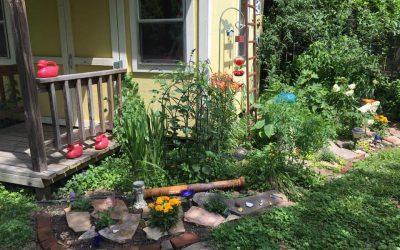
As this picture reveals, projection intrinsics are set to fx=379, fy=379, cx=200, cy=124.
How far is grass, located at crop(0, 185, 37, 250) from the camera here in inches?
124

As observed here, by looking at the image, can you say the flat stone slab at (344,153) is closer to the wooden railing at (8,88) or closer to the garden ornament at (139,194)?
the garden ornament at (139,194)

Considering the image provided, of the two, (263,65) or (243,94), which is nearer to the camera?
(243,94)

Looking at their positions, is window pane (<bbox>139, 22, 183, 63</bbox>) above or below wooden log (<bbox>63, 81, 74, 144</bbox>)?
above

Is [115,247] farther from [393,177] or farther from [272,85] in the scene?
[272,85]

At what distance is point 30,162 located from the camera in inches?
164

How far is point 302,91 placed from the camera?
5.81m

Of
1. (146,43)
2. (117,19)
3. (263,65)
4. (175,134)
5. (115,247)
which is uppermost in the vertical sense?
(117,19)

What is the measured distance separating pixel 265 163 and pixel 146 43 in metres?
2.21

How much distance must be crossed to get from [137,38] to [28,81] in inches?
65.6

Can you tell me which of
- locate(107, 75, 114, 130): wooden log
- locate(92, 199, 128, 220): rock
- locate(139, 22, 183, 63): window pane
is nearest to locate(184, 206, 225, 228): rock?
locate(92, 199, 128, 220): rock

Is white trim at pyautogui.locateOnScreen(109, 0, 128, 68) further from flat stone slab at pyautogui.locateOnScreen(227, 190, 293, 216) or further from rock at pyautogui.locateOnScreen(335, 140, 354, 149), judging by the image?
rock at pyautogui.locateOnScreen(335, 140, 354, 149)

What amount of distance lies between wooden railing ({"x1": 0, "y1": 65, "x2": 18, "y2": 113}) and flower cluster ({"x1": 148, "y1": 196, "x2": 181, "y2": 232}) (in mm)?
3463

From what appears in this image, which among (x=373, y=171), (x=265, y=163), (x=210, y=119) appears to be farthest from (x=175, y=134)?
(x=373, y=171)

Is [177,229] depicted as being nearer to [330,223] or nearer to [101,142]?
[330,223]
